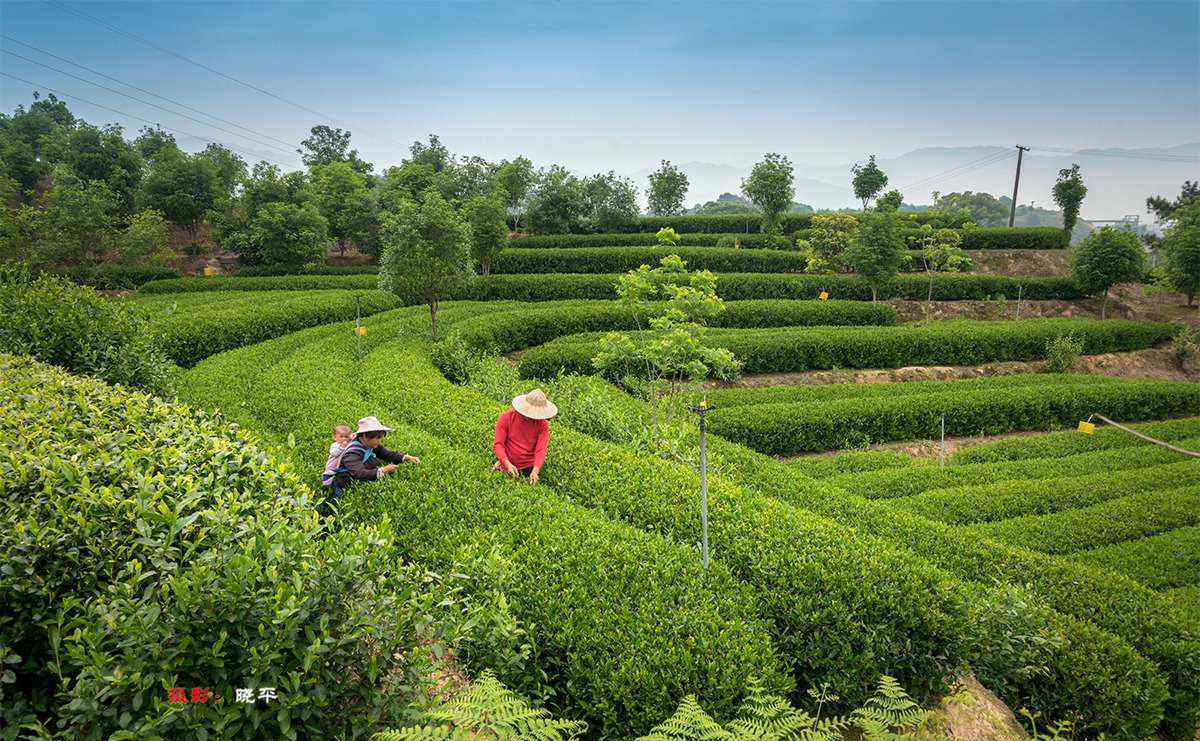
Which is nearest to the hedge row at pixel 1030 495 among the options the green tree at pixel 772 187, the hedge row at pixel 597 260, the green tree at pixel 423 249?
the green tree at pixel 423 249

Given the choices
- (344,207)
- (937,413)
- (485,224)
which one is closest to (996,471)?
(937,413)

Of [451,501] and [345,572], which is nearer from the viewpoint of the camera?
[345,572]

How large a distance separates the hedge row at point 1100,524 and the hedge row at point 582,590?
6.66 meters

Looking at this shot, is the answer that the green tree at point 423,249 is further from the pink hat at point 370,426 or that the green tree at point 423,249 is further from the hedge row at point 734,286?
the pink hat at point 370,426

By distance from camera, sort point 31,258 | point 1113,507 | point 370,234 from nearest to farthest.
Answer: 1. point 1113,507
2. point 31,258
3. point 370,234

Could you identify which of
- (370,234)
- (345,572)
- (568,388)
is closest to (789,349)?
(568,388)

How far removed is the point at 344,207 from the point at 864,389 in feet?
112

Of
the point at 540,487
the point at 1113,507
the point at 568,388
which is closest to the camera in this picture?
the point at 540,487

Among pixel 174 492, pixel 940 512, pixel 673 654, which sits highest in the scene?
pixel 174 492

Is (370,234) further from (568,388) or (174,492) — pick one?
(174,492)

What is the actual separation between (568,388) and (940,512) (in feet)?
25.1

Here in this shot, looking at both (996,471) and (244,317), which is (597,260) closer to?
(244,317)

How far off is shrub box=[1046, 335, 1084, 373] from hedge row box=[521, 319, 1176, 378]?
664 millimetres

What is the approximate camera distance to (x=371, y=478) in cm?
649
